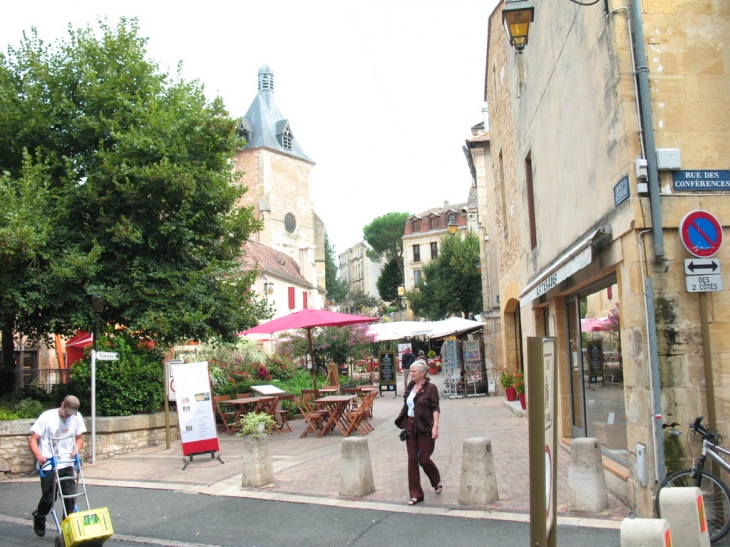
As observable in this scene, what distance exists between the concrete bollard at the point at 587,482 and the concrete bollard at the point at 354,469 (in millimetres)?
2276

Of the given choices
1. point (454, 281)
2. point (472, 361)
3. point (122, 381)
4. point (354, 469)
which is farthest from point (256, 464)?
point (454, 281)

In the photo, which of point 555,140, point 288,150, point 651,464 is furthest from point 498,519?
point 288,150

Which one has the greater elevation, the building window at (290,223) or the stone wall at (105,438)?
the building window at (290,223)

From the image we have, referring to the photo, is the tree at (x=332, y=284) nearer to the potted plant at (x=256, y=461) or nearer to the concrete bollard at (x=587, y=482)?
the potted plant at (x=256, y=461)

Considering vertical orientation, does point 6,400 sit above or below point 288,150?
below

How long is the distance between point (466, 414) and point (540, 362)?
42.5 feet

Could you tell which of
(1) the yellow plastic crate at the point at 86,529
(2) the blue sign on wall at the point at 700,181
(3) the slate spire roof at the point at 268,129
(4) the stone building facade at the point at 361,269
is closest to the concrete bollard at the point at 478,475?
(2) the blue sign on wall at the point at 700,181

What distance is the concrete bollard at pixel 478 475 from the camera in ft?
22.1

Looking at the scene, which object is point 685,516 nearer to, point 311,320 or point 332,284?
point 311,320

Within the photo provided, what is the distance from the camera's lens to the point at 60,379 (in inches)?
604

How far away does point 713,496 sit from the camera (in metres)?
5.42

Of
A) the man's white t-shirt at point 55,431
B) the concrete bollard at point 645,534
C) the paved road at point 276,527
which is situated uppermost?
the man's white t-shirt at point 55,431

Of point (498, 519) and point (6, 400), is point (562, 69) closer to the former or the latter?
point (498, 519)

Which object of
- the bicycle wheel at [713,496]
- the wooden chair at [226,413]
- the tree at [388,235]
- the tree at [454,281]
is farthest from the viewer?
the tree at [388,235]
